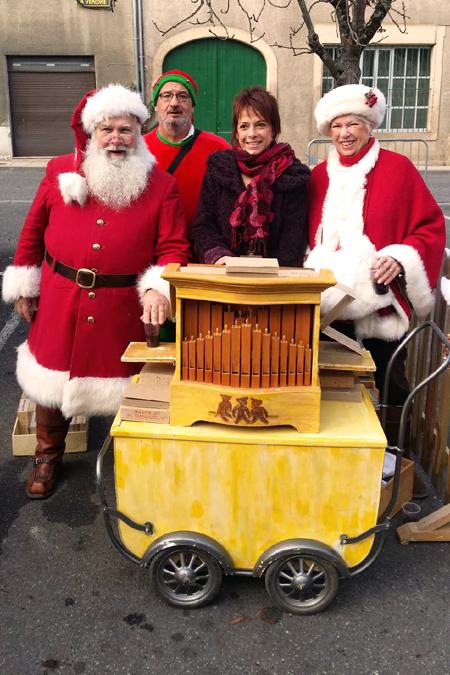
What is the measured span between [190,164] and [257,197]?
0.86m

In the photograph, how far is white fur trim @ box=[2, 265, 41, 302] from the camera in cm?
300


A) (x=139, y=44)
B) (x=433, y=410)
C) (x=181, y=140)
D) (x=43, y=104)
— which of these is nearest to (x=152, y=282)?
(x=181, y=140)

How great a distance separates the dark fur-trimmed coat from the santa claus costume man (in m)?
0.13

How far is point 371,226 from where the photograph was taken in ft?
8.99

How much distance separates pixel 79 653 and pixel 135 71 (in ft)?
49.9

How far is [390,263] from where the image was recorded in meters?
2.65

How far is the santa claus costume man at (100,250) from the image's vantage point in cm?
274

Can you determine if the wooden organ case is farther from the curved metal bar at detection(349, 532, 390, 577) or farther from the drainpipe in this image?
the drainpipe

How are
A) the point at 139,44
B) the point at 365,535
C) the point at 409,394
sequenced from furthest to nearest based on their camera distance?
the point at 139,44
the point at 409,394
the point at 365,535

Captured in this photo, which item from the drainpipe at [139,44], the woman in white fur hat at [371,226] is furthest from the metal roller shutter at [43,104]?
the woman in white fur hat at [371,226]

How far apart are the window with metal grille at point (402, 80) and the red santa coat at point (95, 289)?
47.1 ft

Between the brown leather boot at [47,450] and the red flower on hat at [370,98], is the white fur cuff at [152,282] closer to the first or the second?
the brown leather boot at [47,450]

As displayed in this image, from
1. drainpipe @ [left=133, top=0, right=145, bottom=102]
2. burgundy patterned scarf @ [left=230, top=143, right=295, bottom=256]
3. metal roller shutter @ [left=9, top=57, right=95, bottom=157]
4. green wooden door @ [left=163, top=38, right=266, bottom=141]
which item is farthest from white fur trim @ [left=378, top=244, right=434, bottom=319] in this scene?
metal roller shutter @ [left=9, top=57, right=95, bottom=157]

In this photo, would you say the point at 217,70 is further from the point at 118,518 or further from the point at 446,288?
the point at 118,518
